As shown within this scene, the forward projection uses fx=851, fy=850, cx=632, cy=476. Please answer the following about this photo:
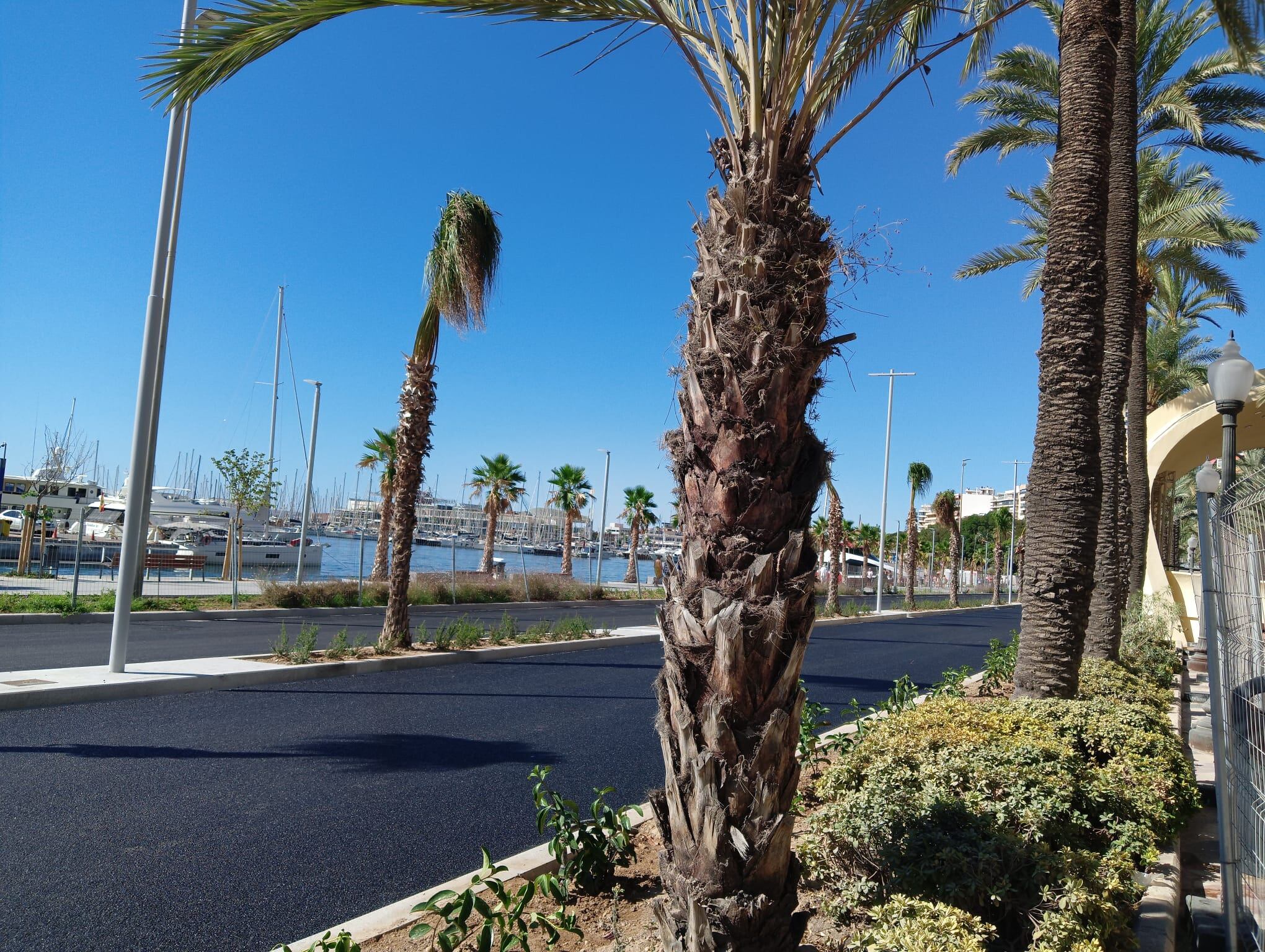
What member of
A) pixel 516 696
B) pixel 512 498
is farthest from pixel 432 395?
pixel 512 498

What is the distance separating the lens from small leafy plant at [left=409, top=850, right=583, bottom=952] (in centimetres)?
346

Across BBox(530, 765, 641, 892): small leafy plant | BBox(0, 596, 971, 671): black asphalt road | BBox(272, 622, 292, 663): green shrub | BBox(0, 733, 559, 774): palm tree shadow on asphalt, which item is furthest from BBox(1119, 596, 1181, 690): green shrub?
BBox(272, 622, 292, 663): green shrub

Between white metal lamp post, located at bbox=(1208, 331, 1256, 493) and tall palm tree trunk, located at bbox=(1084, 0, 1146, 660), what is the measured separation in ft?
8.45

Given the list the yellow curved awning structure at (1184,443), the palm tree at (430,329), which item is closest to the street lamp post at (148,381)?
the palm tree at (430,329)

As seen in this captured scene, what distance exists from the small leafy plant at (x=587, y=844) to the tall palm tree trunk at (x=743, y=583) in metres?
1.14

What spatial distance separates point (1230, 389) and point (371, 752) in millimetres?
Answer: 9128

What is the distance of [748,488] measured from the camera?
3279mm

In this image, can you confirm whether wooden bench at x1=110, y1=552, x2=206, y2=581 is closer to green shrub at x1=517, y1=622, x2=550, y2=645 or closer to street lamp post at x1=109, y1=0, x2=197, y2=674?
green shrub at x1=517, y1=622, x2=550, y2=645

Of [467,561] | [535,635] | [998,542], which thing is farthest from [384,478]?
[467,561]

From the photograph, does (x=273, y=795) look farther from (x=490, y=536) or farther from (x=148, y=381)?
(x=490, y=536)

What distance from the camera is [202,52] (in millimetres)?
4832

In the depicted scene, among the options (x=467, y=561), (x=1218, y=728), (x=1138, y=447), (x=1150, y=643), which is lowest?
(x=467, y=561)

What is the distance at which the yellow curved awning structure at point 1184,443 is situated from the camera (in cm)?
2161

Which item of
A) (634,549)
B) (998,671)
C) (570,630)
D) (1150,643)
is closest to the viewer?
(998,671)
